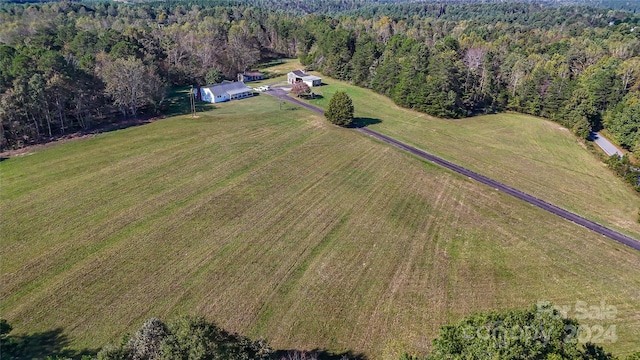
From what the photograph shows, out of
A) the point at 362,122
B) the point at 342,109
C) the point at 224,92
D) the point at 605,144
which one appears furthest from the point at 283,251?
the point at 605,144

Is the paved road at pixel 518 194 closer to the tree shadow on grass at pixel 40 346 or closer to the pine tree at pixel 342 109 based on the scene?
the pine tree at pixel 342 109

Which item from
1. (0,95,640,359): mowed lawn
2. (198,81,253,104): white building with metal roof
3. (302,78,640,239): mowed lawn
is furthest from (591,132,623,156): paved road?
(198,81,253,104): white building with metal roof

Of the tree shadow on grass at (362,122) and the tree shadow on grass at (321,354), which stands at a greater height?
the tree shadow on grass at (362,122)

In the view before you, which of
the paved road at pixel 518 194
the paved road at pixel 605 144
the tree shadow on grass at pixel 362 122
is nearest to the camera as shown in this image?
the paved road at pixel 518 194

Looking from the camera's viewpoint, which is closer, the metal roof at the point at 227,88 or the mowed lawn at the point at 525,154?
the mowed lawn at the point at 525,154

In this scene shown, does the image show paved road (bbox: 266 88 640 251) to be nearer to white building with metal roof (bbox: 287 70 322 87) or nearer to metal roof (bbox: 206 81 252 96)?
metal roof (bbox: 206 81 252 96)

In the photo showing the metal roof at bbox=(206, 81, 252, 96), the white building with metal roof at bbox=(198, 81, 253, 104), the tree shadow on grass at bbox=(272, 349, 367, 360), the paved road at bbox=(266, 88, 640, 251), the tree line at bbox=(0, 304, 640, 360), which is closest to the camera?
the tree line at bbox=(0, 304, 640, 360)

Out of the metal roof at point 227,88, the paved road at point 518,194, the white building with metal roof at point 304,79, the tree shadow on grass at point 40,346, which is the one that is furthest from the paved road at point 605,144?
the tree shadow on grass at point 40,346
